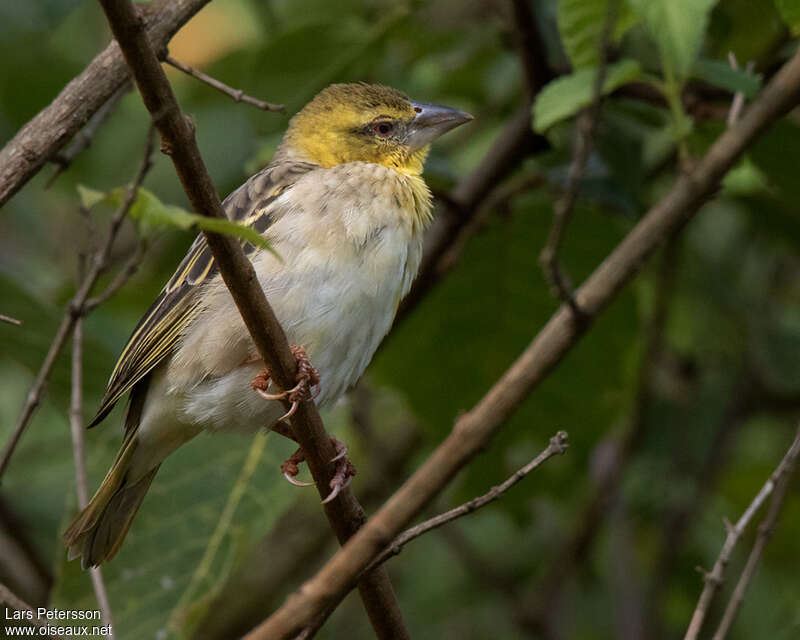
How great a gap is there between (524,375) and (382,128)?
167cm

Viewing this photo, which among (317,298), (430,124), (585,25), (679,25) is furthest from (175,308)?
(679,25)

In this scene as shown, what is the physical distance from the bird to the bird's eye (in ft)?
0.89

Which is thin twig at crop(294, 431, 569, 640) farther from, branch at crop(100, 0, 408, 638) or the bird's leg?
the bird's leg

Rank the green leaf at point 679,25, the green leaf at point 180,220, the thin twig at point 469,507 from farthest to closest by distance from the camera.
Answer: the green leaf at point 679,25 < the thin twig at point 469,507 < the green leaf at point 180,220

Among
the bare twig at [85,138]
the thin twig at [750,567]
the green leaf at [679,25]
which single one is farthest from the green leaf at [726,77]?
the bare twig at [85,138]

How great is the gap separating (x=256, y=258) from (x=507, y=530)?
2.20 metres

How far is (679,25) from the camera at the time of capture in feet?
7.13

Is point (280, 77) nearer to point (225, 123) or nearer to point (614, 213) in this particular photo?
point (225, 123)

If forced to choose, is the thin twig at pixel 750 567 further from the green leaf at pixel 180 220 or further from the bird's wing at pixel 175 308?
the bird's wing at pixel 175 308

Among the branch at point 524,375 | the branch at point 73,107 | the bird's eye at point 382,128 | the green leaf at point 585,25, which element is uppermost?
the branch at point 73,107

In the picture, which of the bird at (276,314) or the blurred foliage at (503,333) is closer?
the bird at (276,314)

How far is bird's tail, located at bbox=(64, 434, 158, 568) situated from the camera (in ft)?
9.85

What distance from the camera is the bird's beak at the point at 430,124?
11.5ft

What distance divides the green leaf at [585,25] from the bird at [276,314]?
28.2 inches
